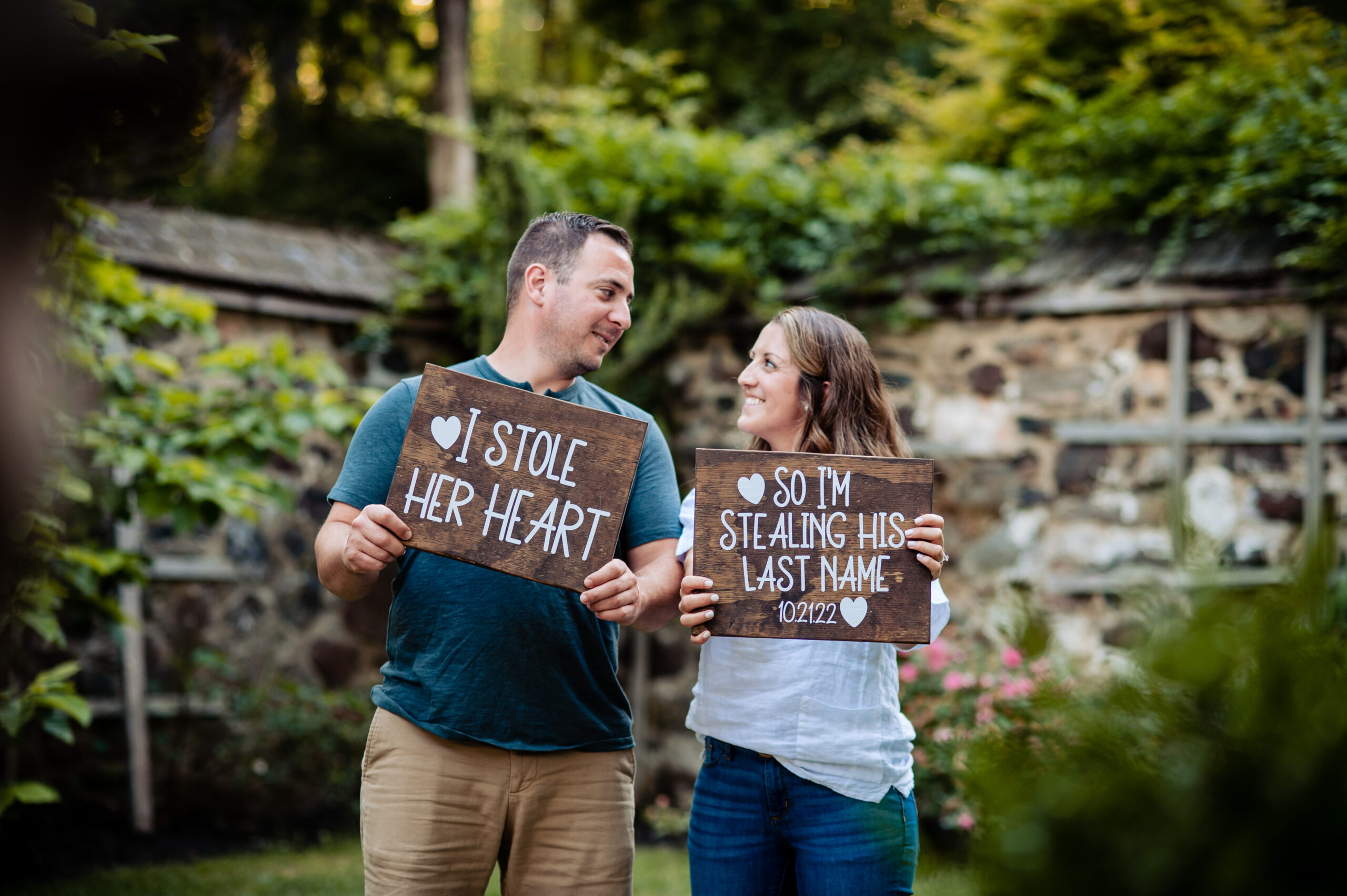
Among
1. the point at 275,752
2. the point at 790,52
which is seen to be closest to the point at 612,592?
the point at 275,752

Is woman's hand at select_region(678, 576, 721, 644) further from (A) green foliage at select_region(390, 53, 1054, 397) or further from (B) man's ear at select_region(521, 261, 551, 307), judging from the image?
(A) green foliage at select_region(390, 53, 1054, 397)

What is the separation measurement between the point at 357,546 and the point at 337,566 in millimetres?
112

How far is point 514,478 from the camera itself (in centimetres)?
194

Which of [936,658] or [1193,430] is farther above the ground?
[1193,430]

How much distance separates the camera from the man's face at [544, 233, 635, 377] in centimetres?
211

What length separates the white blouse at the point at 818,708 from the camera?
6.04 feet

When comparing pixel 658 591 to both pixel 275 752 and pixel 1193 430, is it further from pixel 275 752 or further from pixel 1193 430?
pixel 275 752

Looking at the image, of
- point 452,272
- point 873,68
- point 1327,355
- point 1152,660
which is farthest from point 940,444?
point 873,68

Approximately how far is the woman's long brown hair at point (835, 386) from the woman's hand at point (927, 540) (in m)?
0.18

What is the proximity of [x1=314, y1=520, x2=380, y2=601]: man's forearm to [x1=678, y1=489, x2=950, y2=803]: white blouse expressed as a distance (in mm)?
631

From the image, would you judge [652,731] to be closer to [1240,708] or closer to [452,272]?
[452,272]

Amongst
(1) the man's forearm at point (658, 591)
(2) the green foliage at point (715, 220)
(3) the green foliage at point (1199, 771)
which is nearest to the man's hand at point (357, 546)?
(1) the man's forearm at point (658, 591)

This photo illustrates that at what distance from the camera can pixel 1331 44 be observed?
4.38 m

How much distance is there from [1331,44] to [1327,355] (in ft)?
4.44
